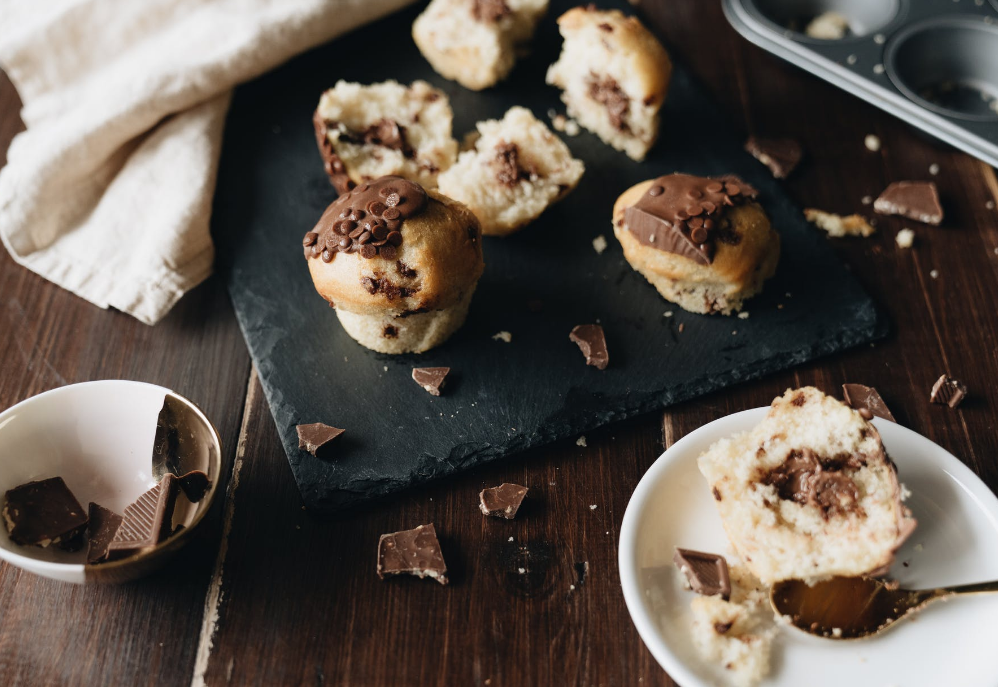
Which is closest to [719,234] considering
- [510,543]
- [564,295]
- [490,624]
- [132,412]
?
[564,295]

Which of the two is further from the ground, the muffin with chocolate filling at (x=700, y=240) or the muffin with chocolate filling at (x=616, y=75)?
the muffin with chocolate filling at (x=616, y=75)

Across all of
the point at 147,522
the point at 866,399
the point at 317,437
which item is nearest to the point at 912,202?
the point at 866,399

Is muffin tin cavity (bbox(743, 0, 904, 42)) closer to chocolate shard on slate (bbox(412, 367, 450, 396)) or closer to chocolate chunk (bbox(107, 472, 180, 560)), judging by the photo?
chocolate shard on slate (bbox(412, 367, 450, 396))

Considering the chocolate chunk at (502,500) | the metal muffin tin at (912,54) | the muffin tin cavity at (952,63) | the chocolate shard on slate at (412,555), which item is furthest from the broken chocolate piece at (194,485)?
the muffin tin cavity at (952,63)

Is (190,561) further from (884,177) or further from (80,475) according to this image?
(884,177)

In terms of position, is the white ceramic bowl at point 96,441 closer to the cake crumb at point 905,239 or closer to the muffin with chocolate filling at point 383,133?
the muffin with chocolate filling at point 383,133

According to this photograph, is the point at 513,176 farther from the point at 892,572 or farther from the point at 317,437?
the point at 892,572
